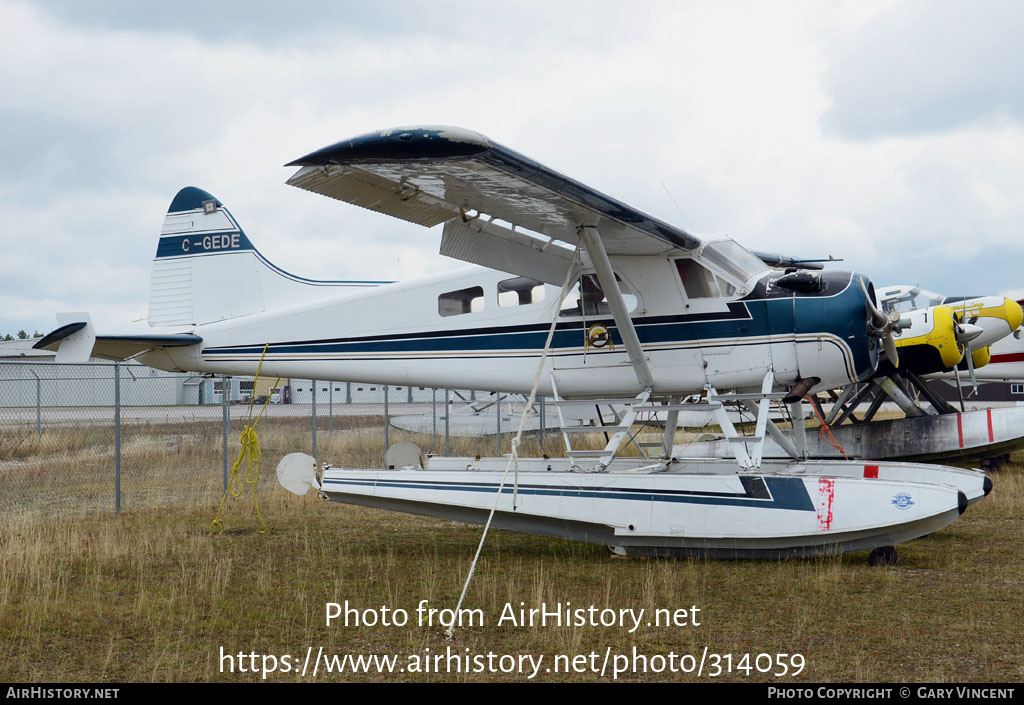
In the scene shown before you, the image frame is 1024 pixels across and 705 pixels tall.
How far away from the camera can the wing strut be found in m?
6.95

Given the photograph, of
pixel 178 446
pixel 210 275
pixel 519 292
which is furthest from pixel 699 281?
pixel 178 446

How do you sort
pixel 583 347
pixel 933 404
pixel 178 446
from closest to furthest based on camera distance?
pixel 583 347 < pixel 933 404 < pixel 178 446

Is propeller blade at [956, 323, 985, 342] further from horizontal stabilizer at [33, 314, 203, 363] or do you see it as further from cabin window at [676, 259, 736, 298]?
horizontal stabilizer at [33, 314, 203, 363]

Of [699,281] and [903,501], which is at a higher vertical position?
[699,281]

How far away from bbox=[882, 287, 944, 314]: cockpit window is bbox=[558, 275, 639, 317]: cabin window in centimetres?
725

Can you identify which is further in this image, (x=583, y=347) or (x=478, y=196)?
(x=583, y=347)

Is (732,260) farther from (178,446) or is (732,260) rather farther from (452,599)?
(178,446)

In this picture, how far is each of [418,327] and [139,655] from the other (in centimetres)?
462

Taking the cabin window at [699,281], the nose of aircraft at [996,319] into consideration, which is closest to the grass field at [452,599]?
the cabin window at [699,281]

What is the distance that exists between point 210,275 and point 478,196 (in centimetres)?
499

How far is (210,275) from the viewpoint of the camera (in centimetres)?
1009

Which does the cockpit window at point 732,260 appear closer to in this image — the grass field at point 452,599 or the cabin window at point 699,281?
the cabin window at point 699,281
